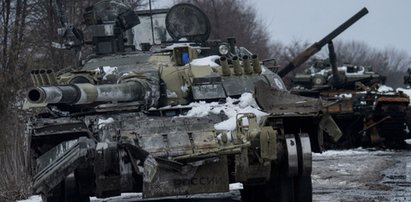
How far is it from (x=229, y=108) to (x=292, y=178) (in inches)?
41.2

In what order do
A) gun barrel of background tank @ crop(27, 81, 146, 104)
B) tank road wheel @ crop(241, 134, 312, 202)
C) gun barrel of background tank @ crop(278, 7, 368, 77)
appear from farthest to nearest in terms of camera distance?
gun barrel of background tank @ crop(278, 7, 368, 77)
tank road wheel @ crop(241, 134, 312, 202)
gun barrel of background tank @ crop(27, 81, 146, 104)

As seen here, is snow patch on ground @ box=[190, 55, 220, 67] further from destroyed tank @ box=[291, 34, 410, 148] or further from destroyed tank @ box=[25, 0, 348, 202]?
destroyed tank @ box=[291, 34, 410, 148]

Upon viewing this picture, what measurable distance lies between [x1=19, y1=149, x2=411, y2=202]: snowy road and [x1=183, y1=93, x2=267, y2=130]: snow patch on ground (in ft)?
6.03

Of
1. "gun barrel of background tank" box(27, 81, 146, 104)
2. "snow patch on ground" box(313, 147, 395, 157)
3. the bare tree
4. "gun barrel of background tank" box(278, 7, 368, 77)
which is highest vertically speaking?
the bare tree

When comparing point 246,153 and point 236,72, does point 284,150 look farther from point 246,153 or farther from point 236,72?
point 236,72

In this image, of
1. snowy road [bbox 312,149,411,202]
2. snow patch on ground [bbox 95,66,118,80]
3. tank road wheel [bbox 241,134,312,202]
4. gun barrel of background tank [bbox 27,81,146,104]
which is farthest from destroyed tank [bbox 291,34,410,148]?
gun barrel of background tank [bbox 27,81,146,104]

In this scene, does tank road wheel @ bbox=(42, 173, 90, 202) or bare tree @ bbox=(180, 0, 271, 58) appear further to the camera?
bare tree @ bbox=(180, 0, 271, 58)

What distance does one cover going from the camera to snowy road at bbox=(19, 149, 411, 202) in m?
10.8

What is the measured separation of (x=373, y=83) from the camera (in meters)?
22.2

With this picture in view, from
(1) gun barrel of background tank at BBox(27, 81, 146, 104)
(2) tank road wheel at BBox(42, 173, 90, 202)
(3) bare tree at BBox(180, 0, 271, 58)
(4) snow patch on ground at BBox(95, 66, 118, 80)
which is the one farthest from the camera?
(3) bare tree at BBox(180, 0, 271, 58)

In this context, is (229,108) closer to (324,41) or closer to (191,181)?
(191,181)

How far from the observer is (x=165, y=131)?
8.72 meters

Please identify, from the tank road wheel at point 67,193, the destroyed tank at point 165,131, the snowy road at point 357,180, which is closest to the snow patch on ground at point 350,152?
the snowy road at point 357,180

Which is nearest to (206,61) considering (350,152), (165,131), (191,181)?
(165,131)
